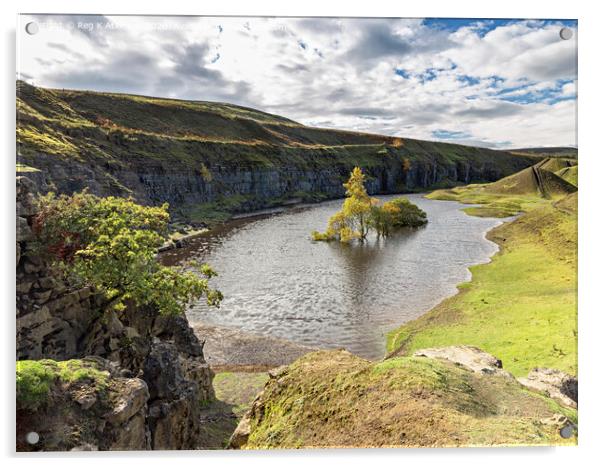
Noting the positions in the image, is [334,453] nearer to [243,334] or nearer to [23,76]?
[243,334]

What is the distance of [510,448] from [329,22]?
11301 mm

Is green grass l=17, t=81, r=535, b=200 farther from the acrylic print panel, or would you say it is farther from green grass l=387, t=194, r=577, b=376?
green grass l=387, t=194, r=577, b=376

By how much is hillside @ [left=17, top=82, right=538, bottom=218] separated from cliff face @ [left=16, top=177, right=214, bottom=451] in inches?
132

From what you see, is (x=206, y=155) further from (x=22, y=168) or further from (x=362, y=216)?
(x=22, y=168)

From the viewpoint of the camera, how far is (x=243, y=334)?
54.2ft

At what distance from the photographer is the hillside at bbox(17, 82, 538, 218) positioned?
14539mm

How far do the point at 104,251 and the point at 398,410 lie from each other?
26.1 ft

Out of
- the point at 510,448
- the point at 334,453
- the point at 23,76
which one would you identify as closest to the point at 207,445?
the point at 334,453

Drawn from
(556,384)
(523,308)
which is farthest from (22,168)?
(523,308)

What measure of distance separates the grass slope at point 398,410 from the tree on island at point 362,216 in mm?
11763

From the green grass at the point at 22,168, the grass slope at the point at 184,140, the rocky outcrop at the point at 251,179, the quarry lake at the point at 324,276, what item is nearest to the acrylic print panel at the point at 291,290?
the green grass at the point at 22,168

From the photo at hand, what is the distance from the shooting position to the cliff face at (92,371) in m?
7.45

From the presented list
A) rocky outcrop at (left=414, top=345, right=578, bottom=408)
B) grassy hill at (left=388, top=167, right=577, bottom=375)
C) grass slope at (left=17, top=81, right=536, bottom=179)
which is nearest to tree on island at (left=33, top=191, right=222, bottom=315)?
grass slope at (left=17, top=81, right=536, bottom=179)

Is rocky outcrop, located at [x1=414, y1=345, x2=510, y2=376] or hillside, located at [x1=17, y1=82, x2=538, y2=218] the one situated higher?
hillside, located at [x1=17, y1=82, x2=538, y2=218]
